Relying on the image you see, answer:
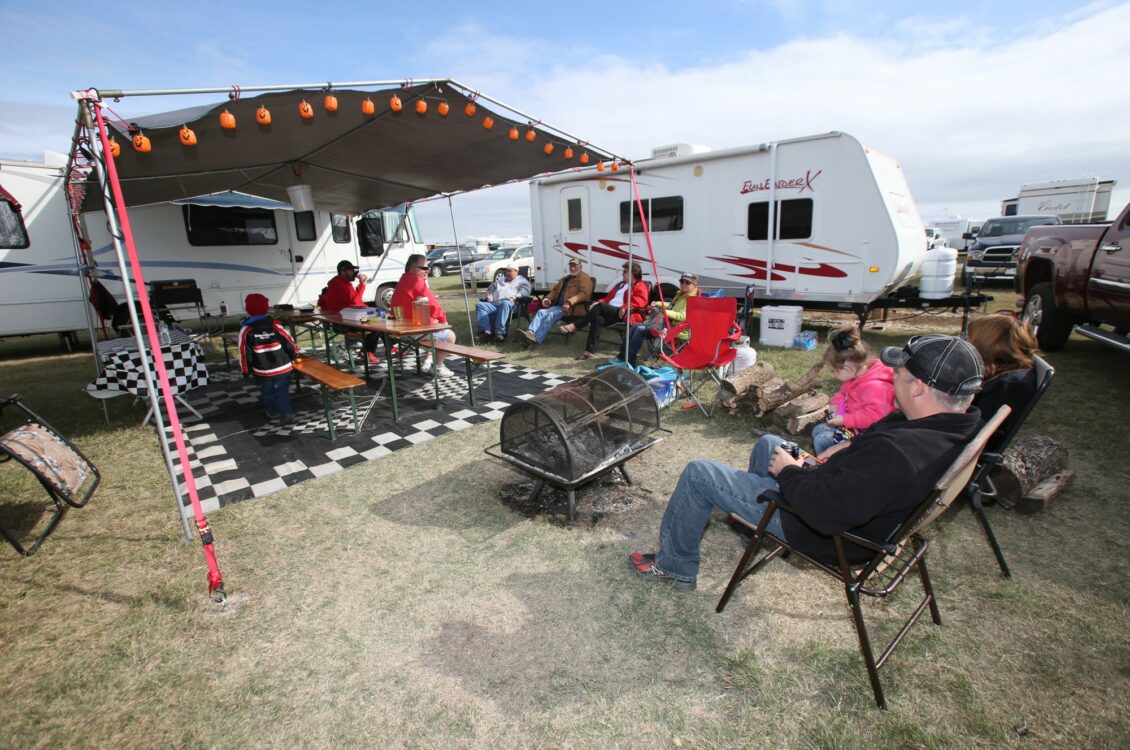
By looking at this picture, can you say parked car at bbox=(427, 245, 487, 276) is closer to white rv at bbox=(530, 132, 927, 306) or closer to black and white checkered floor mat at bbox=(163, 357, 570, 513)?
white rv at bbox=(530, 132, 927, 306)

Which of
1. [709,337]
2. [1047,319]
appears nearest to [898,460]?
[709,337]

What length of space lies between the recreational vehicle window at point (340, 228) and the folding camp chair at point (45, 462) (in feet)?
26.4

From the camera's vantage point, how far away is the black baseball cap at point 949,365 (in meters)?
1.59

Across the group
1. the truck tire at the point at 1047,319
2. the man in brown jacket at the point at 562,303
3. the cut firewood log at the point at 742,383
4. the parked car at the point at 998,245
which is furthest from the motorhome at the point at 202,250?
the parked car at the point at 998,245

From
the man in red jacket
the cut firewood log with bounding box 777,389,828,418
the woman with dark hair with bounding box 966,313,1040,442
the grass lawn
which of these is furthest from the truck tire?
the man in red jacket

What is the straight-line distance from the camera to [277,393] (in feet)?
15.2

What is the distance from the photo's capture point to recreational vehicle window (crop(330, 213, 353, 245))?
33.9 feet

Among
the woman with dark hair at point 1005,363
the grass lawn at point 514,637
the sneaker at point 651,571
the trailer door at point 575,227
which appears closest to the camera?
the grass lawn at point 514,637

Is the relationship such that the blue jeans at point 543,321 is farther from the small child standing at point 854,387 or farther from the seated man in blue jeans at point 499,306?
the small child standing at point 854,387

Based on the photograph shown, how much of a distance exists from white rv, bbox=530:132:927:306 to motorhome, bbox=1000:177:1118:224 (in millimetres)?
17541

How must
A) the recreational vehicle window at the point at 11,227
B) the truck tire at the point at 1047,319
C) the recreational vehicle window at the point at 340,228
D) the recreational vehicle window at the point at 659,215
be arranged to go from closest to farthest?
the truck tire at the point at 1047,319, the recreational vehicle window at the point at 11,227, the recreational vehicle window at the point at 659,215, the recreational vehicle window at the point at 340,228

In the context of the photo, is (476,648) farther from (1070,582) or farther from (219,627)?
(1070,582)

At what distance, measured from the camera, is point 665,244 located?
8.28 meters

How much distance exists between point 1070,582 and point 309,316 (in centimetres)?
713
